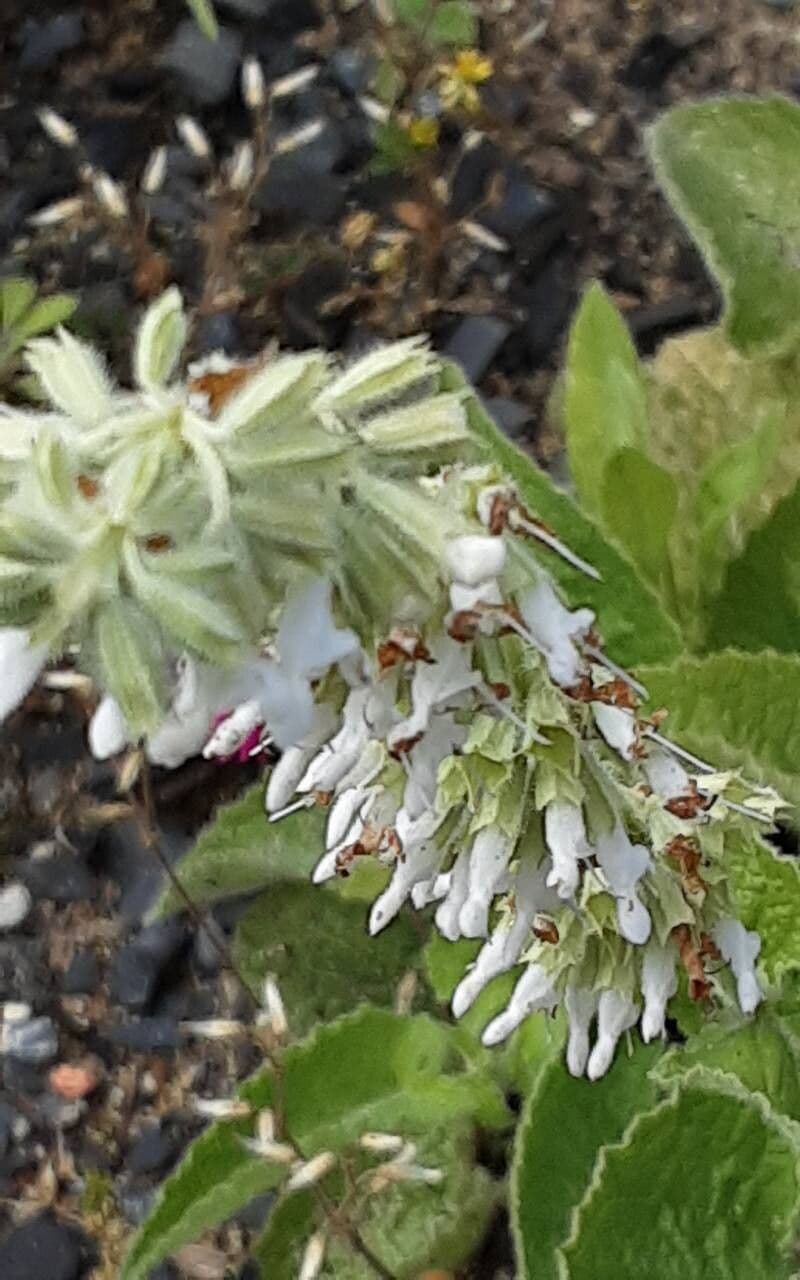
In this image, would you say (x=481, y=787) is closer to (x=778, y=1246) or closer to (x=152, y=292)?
(x=778, y=1246)

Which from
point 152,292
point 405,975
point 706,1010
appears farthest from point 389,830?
point 152,292

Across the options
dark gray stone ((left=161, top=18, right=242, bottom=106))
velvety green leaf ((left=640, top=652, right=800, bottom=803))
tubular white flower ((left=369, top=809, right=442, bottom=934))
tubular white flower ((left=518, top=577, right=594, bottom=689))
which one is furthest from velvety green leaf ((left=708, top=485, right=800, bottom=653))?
dark gray stone ((left=161, top=18, right=242, bottom=106))

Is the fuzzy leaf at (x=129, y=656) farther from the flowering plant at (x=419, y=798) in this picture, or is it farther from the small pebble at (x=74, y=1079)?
the small pebble at (x=74, y=1079)

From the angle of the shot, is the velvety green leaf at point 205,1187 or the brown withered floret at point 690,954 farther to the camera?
the velvety green leaf at point 205,1187

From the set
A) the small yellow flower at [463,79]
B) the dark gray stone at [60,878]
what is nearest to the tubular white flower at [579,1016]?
the dark gray stone at [60,878]

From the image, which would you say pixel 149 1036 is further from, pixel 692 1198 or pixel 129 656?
pixel 129 656
